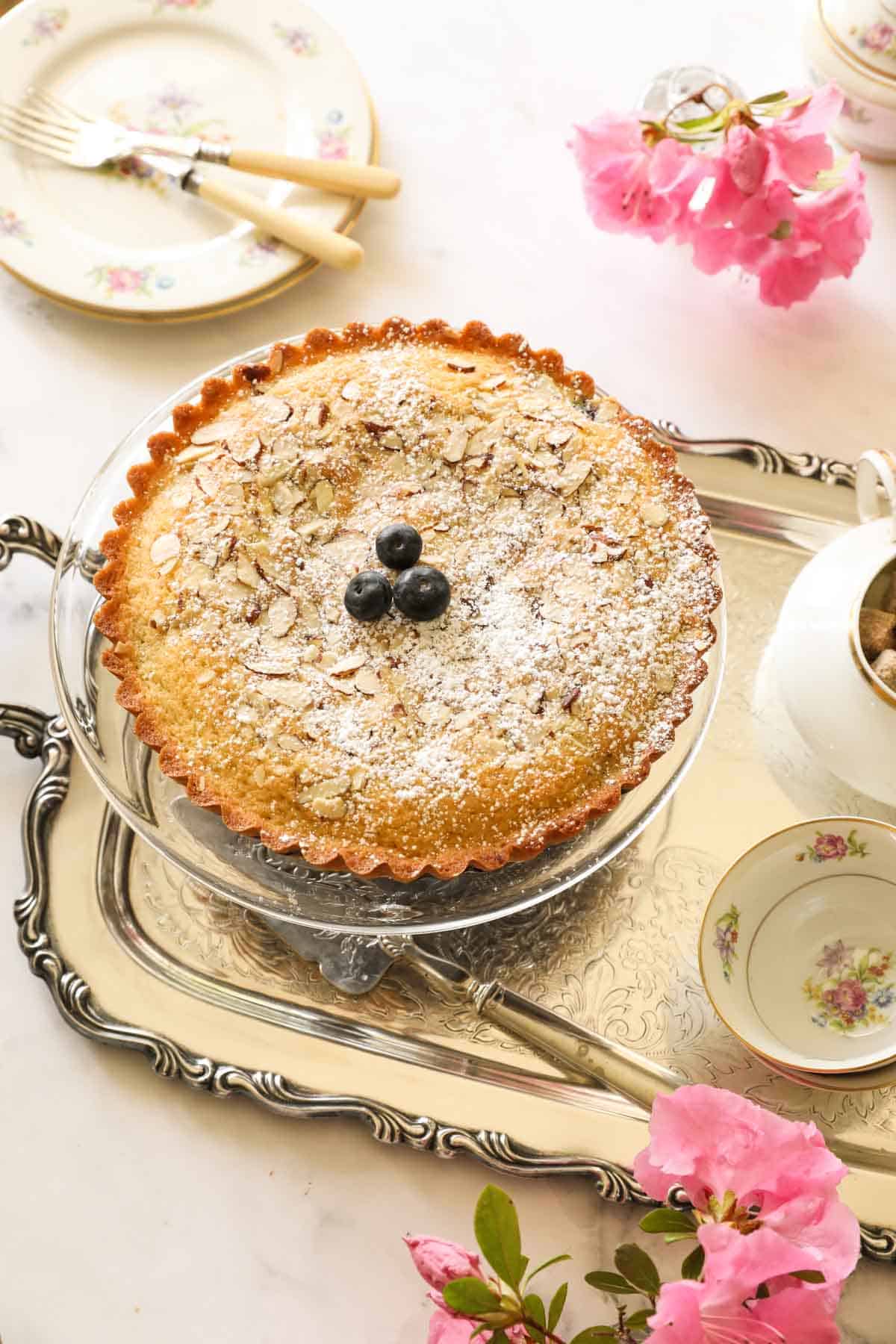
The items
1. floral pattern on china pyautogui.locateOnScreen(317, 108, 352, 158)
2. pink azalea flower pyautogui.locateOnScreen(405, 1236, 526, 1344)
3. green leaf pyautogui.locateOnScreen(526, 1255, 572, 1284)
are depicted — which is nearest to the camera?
green leaf pyautogui.locateOnScreen(526, 1255, 572, 1284)

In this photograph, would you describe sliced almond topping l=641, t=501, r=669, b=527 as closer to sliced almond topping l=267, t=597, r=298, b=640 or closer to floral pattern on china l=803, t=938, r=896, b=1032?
sliced almond topping l=267, t=597, r=298, b=640

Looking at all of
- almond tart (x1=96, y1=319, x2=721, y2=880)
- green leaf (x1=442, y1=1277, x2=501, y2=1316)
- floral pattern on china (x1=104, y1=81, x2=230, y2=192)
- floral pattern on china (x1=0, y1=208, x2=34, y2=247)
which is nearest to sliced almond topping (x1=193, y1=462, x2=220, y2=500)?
almond tart (x1=96, y1=319, x2=721, y2=880)

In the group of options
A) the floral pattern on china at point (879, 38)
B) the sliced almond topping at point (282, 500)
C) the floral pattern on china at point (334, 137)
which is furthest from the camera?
the floral pattern on china at point (334, 137)

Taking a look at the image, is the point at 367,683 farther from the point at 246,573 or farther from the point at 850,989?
the point at 850,989

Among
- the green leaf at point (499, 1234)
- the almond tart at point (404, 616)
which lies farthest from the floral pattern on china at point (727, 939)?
the green leaf at point (499, 1234)

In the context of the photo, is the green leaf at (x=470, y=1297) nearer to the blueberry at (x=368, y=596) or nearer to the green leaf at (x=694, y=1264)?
the green leaf at (x=694, y=1264)

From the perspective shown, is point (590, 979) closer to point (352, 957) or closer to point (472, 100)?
point (352, 957)

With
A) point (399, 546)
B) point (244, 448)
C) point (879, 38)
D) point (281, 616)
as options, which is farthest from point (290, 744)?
point (879, 38)
